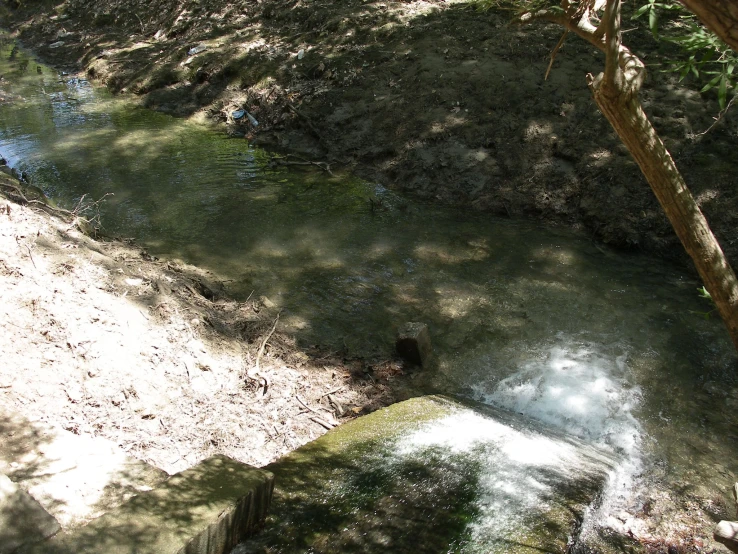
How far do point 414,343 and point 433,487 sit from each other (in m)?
1.83

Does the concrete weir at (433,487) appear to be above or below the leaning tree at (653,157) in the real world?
below

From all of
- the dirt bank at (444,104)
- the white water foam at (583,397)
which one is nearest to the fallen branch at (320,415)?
the white water foam at (583,397)

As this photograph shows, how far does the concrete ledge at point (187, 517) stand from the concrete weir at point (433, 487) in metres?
0.19

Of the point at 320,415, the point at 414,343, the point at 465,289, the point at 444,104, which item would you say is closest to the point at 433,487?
the point at 320,415

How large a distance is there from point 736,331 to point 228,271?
5.13m

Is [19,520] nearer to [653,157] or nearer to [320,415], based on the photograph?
[320,415]

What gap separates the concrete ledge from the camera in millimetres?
2629

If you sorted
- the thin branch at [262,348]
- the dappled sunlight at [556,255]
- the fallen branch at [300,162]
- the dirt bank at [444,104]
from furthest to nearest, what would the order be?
1. the fallen branch at [300,162]
2. the dirt bank at [444,104]
3. the dappled sunlight at [556,255]
4. the thin branch at [262,348]

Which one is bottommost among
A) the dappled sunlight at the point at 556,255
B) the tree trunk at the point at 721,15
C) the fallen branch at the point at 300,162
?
the dappled sunlight at the point at 556,255

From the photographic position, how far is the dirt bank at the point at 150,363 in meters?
3.91

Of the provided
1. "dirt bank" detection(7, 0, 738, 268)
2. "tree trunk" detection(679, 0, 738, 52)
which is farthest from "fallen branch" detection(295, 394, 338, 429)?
"dirt bank" detection(7, 0, 738, 268)

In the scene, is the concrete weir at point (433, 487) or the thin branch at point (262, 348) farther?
the thin branch at point (262, 348)

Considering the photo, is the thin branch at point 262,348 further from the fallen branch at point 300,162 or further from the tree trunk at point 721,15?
the fallen branch at point 300,162

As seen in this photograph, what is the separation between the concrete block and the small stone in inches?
125
